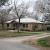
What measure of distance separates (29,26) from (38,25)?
2.66 m

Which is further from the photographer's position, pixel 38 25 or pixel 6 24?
pixel 6 24

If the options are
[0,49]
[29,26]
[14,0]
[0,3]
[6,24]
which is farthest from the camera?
[6,24]

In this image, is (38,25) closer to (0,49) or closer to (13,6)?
(13,6)

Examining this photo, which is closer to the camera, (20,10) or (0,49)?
(0,49)

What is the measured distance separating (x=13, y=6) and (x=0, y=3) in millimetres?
14499

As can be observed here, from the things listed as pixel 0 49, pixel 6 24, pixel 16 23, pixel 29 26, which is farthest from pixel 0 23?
pixel 0 49

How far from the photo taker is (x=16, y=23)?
190ft

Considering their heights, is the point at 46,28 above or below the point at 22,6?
below

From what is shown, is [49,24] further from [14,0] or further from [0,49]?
[0,49]

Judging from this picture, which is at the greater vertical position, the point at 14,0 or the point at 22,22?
the point at 14,0

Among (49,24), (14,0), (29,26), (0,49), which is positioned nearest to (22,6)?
(14,0)

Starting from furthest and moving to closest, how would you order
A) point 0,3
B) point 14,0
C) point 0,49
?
point 14,0
point 0,3
point 0,49

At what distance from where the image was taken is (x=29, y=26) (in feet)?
182

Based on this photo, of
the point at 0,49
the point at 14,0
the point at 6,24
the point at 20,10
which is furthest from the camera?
the point at 6,24
